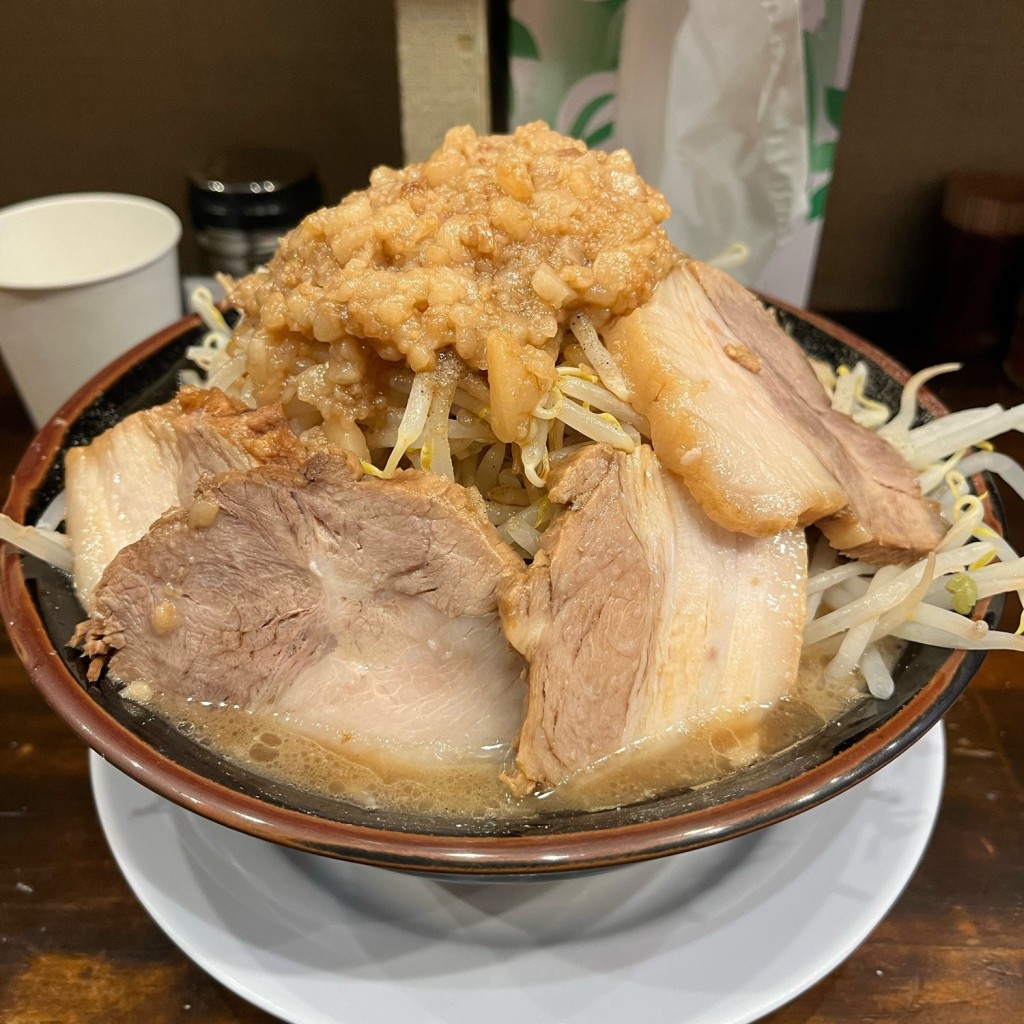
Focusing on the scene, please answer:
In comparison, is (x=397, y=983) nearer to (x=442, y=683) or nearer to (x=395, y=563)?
(x=442, y=683)

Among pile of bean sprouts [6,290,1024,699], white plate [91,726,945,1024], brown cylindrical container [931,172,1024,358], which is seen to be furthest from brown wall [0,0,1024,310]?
white plate [91,726,945,1024]

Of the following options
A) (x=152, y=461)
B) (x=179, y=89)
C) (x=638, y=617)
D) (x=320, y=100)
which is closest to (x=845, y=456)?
(x=638, y=617)

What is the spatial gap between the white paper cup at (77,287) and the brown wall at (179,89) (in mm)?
574

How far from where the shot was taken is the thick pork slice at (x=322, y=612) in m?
1.37

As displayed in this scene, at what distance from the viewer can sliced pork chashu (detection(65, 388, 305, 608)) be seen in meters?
1.46

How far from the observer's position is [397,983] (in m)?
1.40

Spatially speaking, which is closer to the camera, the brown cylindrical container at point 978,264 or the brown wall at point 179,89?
the brown cylindrical container at point 978,264

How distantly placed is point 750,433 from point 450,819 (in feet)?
2.54

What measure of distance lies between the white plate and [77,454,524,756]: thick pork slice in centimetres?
32

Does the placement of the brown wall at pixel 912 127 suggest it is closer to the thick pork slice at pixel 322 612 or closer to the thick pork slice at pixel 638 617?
the thick pork slice at pixel 638 617

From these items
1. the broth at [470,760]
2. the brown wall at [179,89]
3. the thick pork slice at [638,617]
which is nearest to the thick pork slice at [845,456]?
the thick pork slice at [638,617]

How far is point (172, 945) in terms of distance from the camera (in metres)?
1.54

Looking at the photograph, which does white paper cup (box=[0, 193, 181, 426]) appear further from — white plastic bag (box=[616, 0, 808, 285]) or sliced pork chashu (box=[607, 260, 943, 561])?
sliced pork chashu (box=[607, 260, 943, 561])

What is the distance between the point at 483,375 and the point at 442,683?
0.50 meters
